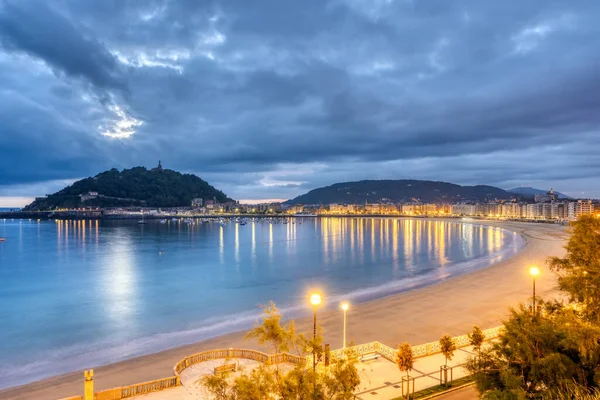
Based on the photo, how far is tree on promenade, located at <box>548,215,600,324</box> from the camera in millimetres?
11617

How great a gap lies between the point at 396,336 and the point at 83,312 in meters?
25.3

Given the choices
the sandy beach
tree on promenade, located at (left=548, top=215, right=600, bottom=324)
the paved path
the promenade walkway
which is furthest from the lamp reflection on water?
tree on promenade, located at (left=548, top=215, right=600, bottom=324)

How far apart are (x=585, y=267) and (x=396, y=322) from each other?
1360 cm

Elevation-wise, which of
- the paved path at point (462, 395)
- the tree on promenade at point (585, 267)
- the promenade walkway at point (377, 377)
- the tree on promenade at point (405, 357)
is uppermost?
the tree on promenade at point (585, 267)

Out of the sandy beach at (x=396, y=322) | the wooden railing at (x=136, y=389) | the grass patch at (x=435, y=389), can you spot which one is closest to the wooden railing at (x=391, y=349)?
the grass patch at (x=435, y=389)

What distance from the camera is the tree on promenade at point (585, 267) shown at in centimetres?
1162

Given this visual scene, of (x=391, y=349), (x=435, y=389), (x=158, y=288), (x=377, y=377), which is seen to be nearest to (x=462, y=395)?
(x=435, y=389)

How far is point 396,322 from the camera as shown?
79.3ft

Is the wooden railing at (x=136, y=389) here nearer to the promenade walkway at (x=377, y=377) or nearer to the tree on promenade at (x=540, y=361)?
the promenade walkway at (x=377, y=377)

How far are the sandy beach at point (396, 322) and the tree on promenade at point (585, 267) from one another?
31.4ft

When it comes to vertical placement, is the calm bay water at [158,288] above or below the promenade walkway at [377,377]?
below

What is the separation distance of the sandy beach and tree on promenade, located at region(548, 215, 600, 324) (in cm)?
958

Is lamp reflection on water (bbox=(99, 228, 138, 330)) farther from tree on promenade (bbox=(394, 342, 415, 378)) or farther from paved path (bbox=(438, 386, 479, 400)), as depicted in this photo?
paved path (bbox=(438, 386, 479, 400))

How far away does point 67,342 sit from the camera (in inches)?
968
